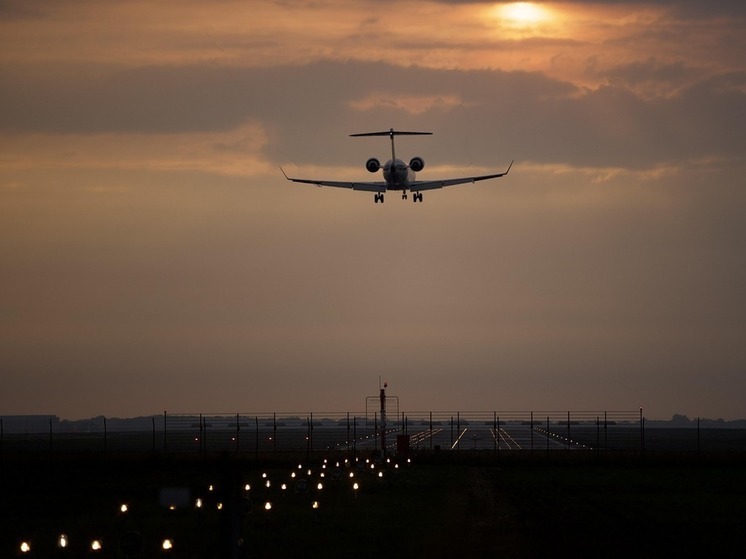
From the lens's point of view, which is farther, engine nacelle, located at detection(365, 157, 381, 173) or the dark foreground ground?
engine nacelle, located at detection(365, 157, 381, 173)

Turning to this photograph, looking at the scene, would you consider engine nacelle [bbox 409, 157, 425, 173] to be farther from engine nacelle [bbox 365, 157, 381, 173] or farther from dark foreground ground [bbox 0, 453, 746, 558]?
dark foreground ground [bbox 0, 453, 746, 558]

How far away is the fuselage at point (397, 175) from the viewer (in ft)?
265

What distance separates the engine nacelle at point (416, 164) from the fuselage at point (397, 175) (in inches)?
25.8

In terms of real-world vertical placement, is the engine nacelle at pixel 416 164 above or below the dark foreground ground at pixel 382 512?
above

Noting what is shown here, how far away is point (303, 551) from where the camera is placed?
34.2 metres

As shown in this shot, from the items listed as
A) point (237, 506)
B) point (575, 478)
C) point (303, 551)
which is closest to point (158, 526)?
point (303, 551)

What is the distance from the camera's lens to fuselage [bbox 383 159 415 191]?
265ft

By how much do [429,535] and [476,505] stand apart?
1050cm

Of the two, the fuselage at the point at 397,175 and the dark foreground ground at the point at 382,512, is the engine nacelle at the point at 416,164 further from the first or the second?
the dark foreground ground at the point at 382,512

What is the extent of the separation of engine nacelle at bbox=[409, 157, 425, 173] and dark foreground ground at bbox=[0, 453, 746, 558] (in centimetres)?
2111

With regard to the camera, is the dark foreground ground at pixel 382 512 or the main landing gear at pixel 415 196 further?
the main landing gear at pixel 415 196

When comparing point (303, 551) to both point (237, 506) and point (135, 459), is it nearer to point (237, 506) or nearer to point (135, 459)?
point (237, 506)

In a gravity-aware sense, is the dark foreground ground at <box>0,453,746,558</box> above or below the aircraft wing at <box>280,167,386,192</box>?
below

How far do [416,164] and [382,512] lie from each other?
41.6 meters
